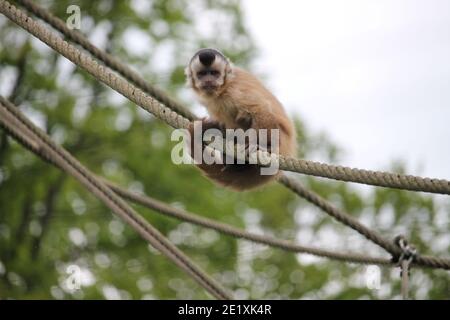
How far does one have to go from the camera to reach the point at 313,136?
16.5 meters

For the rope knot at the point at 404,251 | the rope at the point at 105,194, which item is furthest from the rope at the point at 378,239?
the rope at the point at 105,194

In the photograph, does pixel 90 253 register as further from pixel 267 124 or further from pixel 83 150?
pixel 267 124

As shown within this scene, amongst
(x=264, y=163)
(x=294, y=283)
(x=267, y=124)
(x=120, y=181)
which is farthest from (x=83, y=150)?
(x=264, y=163)

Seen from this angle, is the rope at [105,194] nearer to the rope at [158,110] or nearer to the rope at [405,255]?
the rope at [405,255]

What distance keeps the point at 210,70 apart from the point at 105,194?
1.22 m

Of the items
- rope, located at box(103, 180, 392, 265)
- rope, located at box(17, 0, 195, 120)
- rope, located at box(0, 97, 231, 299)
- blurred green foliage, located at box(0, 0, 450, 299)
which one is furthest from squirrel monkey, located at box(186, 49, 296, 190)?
blurred green foliage, located at box(0, 0, 450, 299)

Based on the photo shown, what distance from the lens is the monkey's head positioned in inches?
187

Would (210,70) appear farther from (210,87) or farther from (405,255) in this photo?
(405,255)

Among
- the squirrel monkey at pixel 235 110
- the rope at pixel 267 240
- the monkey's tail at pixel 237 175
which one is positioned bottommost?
the rope at pixel 267 240

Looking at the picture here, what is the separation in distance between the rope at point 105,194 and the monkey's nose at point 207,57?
118cm

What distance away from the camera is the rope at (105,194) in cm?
493

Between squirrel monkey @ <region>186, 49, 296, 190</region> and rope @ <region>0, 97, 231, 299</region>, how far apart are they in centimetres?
68
